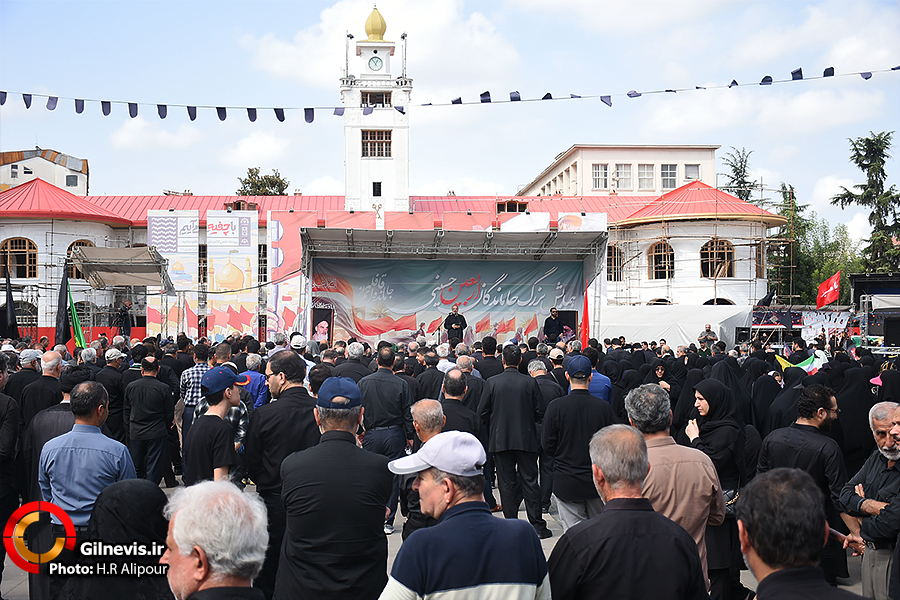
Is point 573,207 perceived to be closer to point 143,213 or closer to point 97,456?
point 143,213

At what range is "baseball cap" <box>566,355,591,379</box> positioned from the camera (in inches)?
216

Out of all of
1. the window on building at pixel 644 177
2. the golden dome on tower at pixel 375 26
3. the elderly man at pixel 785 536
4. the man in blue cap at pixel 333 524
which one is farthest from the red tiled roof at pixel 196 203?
the elderly man at pixel 785 536

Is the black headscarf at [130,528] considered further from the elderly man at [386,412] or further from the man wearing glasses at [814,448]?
the man wearing glasses at [814,448]

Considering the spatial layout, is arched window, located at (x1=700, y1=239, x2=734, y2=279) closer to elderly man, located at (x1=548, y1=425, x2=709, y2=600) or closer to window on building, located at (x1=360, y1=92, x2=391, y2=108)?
window on building, located at (x1=360, y1=92, x2=391, y2=108)

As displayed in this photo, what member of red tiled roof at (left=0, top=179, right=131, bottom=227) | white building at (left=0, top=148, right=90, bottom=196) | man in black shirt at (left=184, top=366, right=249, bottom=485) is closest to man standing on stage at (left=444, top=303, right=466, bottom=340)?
man in black shirt at (left=184, top=366, right=249, bottom=485)

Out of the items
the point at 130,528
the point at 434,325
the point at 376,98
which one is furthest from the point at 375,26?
the point at 130,528

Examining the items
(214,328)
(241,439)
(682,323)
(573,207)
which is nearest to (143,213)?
(214,328)

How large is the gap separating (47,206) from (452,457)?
3153cm

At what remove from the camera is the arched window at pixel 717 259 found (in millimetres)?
30297

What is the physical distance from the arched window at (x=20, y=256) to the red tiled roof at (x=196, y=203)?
185 inches

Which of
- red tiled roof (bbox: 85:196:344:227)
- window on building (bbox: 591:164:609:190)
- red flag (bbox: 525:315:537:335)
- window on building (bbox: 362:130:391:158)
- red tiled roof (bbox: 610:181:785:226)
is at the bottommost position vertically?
red flag (bbox: 525:315:537:335)

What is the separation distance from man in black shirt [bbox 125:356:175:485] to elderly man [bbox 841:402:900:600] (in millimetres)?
5838

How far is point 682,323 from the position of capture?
81.8 ft

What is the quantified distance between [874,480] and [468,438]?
8.54 ft
